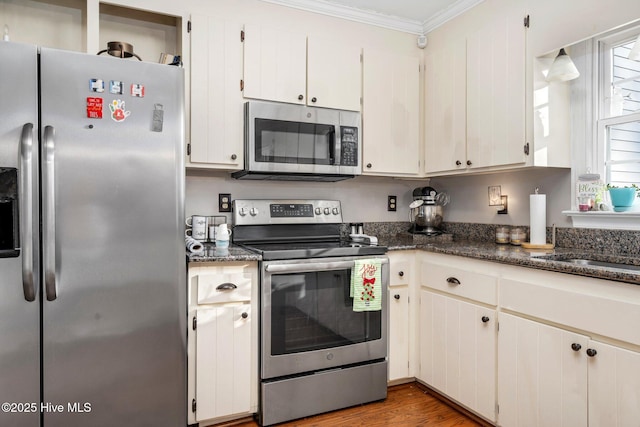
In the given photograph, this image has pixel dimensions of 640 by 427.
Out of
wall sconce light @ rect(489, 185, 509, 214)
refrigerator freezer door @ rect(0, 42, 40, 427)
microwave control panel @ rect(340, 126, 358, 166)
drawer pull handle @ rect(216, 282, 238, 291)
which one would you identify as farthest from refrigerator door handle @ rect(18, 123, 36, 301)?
wall sconce light @ rect(489, 185, 509, 214)

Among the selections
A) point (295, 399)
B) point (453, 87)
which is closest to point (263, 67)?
point (453, 87)

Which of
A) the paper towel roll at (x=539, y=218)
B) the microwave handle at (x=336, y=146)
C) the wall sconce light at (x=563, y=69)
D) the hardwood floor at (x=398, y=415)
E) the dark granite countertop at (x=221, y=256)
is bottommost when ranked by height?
the hardwood floor at (x=398, y=415)

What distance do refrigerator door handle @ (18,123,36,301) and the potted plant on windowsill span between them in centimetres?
261

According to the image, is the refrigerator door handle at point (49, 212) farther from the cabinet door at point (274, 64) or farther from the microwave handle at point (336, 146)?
the microwave handle at point (336, 146)

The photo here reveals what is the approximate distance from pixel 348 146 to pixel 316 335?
1.19 metres

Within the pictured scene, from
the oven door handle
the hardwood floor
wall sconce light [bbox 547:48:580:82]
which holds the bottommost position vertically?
the hardwood floor

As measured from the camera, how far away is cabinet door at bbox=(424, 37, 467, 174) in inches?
103

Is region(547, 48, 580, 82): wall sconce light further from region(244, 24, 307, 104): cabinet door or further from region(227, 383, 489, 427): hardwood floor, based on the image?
region(227, 383, 489, 427): hardwood floor

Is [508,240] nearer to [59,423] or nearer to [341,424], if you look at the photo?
[341,424]

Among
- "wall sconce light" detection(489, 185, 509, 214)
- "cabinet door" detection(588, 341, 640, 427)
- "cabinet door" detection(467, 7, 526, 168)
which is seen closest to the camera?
"cabinet door" detection(588, 341, 640, 427)

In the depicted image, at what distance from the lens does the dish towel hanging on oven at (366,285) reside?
2.32 m

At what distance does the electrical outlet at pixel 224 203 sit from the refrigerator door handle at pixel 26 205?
1.15 m

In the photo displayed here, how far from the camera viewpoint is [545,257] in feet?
6.64

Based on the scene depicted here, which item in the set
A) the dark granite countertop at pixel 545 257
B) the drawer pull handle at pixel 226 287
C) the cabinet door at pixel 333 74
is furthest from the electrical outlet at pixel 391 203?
the drawer pull handle at pixel 226 287
